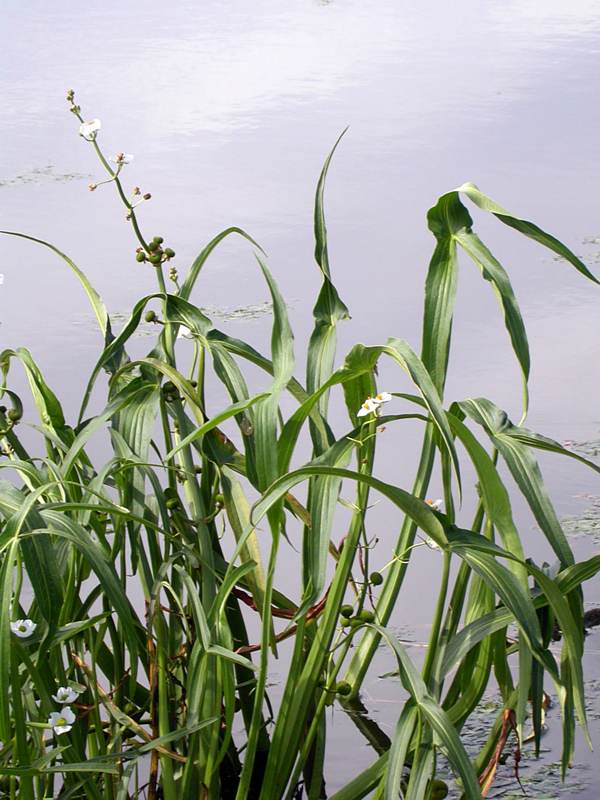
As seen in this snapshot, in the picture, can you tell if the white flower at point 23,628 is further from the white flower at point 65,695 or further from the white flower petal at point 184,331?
the white flower petal at point 184,331

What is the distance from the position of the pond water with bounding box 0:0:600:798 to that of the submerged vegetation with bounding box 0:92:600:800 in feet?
1.02

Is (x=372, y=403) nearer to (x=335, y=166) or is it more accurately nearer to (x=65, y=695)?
(x=65, y=695)

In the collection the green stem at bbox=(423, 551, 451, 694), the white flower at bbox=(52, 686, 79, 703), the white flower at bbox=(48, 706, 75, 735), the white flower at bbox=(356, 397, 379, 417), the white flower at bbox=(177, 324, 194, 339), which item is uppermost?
the white flower at bbox=(177, 324, 194, 339)

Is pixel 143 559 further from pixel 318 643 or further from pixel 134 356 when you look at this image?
pixel 134 356

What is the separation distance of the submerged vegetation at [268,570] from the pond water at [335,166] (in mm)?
309

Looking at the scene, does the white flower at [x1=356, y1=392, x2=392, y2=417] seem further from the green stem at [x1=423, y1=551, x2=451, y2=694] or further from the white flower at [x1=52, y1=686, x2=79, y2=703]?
the white flower at [x1=52, y1=686, x2=79, y2=703]

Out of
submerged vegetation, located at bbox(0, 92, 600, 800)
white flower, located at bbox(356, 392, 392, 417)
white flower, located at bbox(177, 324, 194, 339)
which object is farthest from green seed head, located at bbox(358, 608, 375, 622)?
white flower, located at bbox(177, 324, 194, 339)

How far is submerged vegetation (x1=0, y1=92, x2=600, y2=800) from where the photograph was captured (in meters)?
0.88

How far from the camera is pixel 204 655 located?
101cm

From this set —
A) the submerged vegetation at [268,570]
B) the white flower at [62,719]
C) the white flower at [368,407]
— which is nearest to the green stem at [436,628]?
the submerged vegetation at [268,570]

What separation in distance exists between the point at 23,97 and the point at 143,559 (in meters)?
3.34

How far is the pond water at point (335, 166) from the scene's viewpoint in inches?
91.0

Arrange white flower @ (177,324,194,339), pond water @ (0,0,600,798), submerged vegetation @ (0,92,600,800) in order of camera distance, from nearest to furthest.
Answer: submerged vegetation @ (0,92,600,800), white flower @ (177,324,194,339), pond water @ (0,0,600,798)

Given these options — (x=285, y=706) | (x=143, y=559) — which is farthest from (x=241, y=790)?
(x=143, y=559)
